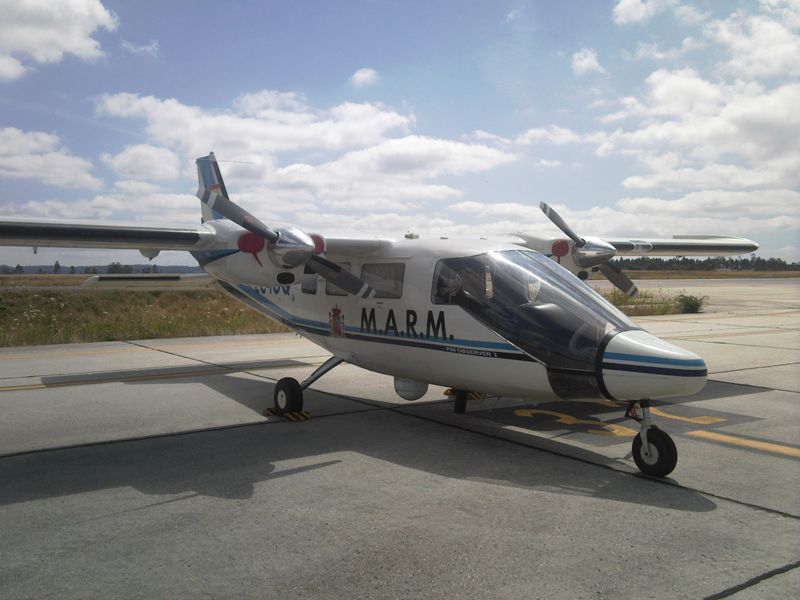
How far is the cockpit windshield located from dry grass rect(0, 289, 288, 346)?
49.8 ft

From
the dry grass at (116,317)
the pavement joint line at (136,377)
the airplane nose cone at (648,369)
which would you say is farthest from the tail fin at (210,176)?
the airplane nose cone at (648,369)

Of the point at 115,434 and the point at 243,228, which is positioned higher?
the point at 243,228

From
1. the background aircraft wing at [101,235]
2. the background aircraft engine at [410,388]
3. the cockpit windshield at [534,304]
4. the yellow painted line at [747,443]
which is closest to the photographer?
the cockpit windshield at [534,304]

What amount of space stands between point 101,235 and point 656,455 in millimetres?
7767

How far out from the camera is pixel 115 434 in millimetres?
8438

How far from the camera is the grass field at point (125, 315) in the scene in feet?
67.2

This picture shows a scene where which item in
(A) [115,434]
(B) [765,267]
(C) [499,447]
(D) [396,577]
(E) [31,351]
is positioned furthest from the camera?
(B) [765,267]

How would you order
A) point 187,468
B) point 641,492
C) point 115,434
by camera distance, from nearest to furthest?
point 641,492 → point 187,468 → point 115,434

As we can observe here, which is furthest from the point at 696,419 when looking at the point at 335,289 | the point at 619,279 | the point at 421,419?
the point at 335,289

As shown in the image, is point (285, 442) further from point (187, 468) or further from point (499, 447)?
point (499, 447)

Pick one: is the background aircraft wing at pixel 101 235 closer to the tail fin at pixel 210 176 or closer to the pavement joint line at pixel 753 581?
the tail fin at pixel 210 176

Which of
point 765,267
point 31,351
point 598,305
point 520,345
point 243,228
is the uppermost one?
point 765,267

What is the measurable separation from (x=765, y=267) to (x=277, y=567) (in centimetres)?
17647

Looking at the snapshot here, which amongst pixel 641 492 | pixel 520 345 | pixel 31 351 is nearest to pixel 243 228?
pixel 520 345
